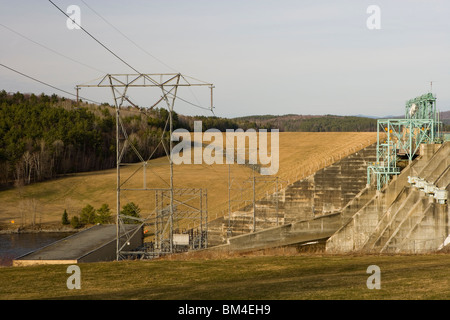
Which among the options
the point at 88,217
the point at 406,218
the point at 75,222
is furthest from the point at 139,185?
the point at 406,218

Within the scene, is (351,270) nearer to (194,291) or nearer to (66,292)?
(194,291)

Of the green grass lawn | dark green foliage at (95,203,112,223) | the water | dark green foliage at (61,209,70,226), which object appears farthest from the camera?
dark green foliage at (61,209,70,226)

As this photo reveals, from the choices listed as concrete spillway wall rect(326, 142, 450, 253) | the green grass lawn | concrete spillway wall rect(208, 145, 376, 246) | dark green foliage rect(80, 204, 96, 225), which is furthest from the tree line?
the green grass lawn

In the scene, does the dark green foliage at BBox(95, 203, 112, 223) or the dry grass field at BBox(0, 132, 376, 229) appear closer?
the dark green foliage at BBox(95, 203, 112, 223)

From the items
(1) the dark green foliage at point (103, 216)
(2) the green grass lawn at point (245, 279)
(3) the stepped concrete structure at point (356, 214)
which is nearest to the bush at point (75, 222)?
(1) the dark green foliage at point (103, 216)

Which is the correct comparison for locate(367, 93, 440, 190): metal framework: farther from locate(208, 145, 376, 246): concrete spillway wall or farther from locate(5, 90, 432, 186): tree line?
locate(5, 90, 432, 186): tree line

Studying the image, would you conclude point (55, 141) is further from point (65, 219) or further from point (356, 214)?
point (356, 214)
